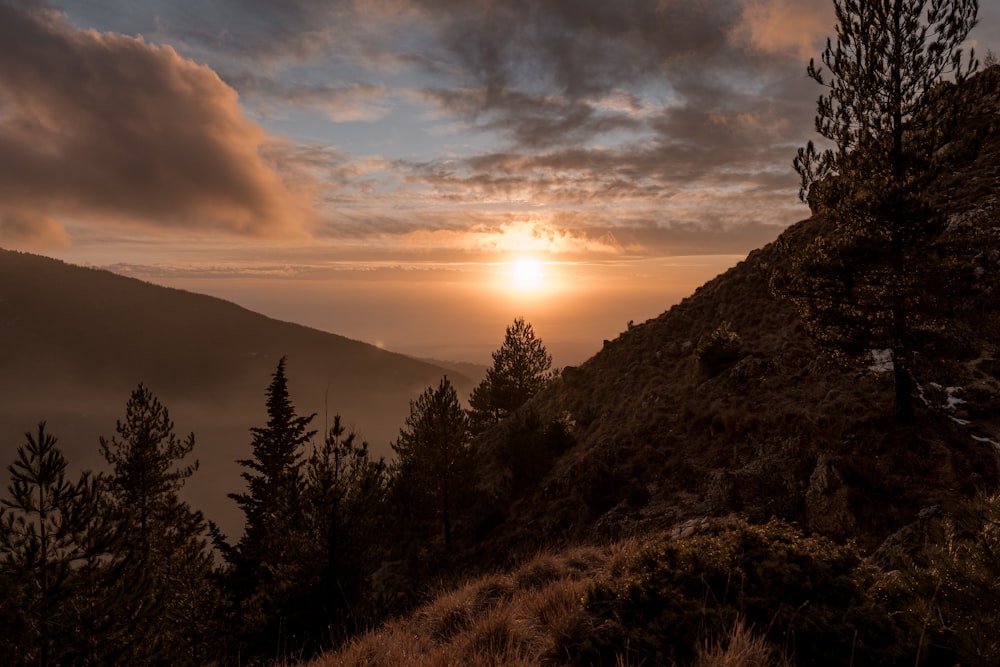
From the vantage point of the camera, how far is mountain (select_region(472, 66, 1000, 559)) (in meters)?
13.4

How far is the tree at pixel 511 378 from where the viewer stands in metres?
44.2

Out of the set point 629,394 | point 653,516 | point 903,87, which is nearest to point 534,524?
point 653,516

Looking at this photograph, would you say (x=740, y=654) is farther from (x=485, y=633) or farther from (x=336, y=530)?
(x=336, y=530)

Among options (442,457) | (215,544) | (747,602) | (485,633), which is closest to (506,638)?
(485,633)

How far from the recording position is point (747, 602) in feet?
16.1

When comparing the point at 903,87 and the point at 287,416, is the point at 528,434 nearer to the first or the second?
the point at 287,416

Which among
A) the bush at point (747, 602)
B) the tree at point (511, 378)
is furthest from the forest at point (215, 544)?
the tree at point (511, 378)

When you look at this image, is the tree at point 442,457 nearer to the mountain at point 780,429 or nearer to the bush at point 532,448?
the mountain at point 780,429

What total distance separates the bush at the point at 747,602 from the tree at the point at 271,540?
379 inches

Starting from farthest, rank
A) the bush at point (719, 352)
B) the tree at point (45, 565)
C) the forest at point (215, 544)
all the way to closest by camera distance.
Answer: the bush at point (719, 352) < the forest at point (215, 544) < the tree at point (45, 565)

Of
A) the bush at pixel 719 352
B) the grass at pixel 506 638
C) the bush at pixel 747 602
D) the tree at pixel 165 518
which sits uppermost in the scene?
the bush at pixel 719 352

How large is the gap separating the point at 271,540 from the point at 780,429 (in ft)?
64.3

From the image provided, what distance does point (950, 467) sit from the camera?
43.1 feet

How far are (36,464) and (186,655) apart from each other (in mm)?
14117
